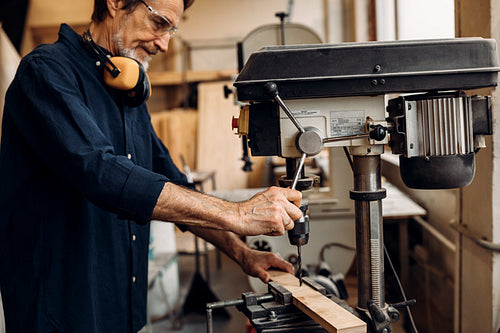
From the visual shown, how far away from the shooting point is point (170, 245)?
286 centimetres

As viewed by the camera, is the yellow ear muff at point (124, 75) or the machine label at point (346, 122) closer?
the machine label at point (346, 122)

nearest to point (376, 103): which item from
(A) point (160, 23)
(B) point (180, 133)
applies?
(A) point (160, 23)

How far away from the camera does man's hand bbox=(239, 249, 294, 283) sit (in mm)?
1142

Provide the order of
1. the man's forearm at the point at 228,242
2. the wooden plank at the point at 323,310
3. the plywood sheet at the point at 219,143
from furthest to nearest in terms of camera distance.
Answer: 1. the plywood sheet at the point at 219,143
2. the man's forearm at the point at 228,242
3. the wooden plank at the point at 323,310

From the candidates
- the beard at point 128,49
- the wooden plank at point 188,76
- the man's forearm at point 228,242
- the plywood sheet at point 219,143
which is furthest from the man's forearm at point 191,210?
the wooden plank at point 188,76

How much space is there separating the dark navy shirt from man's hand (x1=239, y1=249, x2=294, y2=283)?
300 millimetres

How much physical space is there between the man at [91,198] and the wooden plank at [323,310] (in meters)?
0.15

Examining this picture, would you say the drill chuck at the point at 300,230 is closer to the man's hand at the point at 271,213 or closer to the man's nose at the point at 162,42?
the man's hand at the point at 271,213

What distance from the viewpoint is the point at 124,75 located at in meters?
1.11

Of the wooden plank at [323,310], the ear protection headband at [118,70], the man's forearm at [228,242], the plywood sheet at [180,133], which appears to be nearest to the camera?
the wooden plank at [323,310]

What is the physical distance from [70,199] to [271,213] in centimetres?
50

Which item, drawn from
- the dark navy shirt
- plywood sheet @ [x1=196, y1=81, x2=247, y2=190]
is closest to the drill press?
the dark navy shirt

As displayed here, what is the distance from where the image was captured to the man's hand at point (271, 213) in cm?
84

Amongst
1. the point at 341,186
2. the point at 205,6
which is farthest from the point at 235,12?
the point at 341,186
